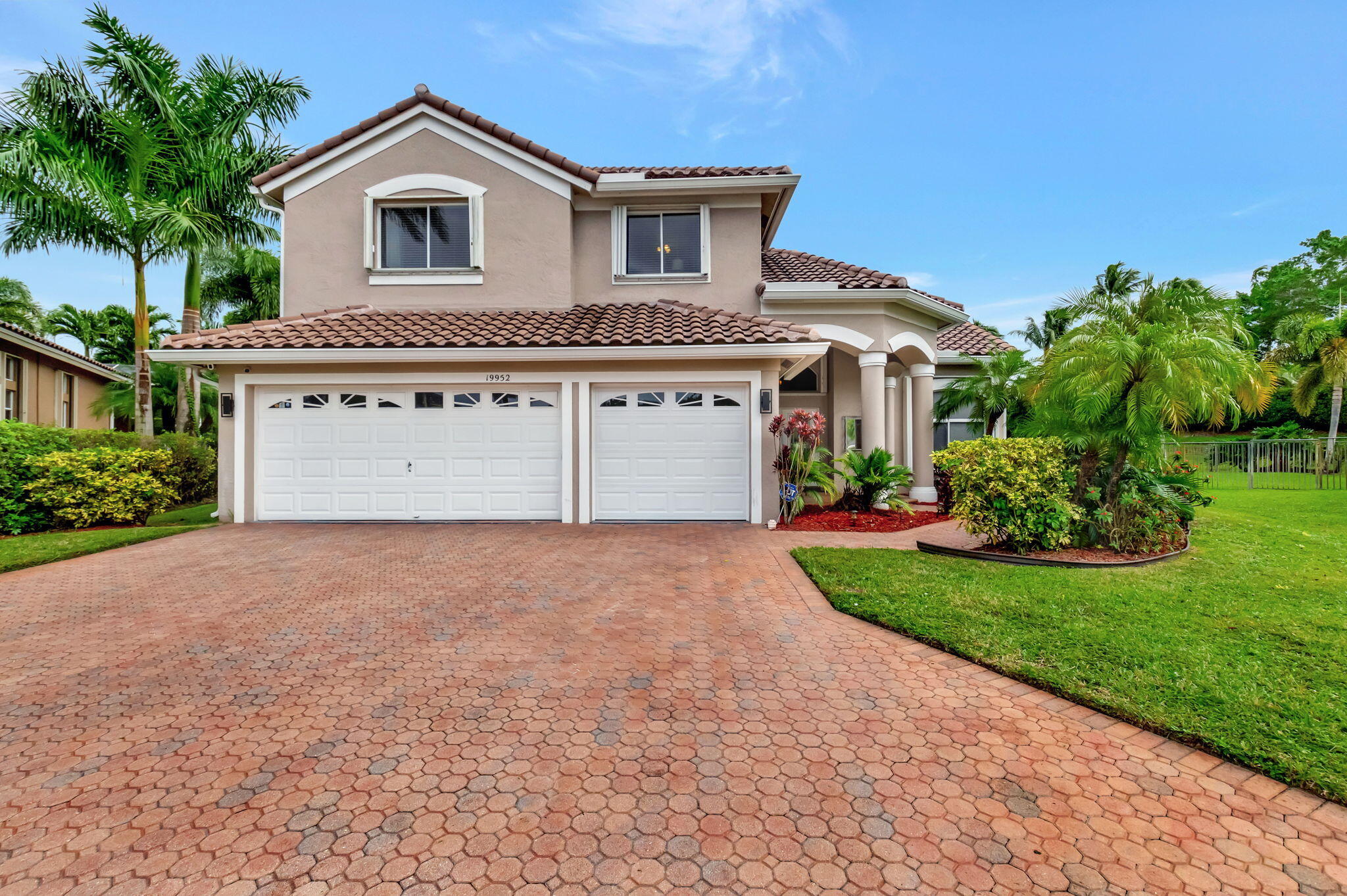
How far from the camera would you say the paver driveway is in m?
2.16

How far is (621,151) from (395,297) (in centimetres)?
653

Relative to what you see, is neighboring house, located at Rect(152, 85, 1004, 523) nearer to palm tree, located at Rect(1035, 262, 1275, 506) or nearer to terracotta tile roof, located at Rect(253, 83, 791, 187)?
terracotta tile roof, located at Rect(253, 83, 791, 187)

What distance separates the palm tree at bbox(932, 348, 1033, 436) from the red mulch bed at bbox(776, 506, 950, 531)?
4807 millimetres

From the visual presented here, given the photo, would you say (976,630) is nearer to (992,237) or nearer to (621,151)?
(621,151)

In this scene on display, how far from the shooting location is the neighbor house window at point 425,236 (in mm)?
11961

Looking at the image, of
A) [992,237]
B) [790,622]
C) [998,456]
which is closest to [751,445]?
[998,456]

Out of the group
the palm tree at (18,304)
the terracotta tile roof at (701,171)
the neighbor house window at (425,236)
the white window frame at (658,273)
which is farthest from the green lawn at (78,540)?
the palm tree at (18,304)

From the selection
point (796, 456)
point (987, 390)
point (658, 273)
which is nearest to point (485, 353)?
point (658, 273)

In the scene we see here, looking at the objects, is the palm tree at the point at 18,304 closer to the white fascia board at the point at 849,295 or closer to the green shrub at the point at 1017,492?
the white fascia board at the point at 849,295

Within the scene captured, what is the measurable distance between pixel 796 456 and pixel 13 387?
2528cm

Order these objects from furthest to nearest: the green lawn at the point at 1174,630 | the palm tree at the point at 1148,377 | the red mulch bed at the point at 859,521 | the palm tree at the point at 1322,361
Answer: the palm tree at the point at 1322,361 < the red mulch bed at the point at 859,521 < the palm tree at the point at 1148,377 < the green lawn at the point at 1174,630

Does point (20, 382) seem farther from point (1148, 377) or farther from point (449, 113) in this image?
point (1148, 377)

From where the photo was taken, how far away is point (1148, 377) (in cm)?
684

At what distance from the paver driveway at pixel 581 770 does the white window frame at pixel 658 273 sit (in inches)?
354
